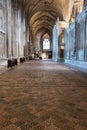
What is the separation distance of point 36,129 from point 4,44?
513 inches

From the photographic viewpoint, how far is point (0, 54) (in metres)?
13.6

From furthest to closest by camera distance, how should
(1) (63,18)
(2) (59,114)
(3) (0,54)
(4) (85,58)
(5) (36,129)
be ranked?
(1) (63,18)
(4) (85,58)
(3) (0,54)
(2) (59,114)
(5) (36,129)

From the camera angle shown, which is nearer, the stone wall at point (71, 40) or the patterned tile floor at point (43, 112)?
the patterned tile floor at point (43, 112)

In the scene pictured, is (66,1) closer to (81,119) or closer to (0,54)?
(0,54)

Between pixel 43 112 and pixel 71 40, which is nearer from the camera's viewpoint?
pixel 43 112

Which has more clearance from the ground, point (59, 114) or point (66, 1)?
point (66, 1)

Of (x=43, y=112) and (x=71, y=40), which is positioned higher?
(x=71, y=40)

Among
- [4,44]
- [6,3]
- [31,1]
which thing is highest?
[31,1]

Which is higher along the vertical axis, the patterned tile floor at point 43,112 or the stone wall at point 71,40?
the stone wall at point 71,40

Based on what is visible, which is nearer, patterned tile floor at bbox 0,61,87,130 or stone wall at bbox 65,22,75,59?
patterned tile floor at bbox 0,61,87,130

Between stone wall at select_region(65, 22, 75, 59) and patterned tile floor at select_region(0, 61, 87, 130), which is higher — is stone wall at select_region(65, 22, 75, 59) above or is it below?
above

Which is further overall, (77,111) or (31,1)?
(31,1)

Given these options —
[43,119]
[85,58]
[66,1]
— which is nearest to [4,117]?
[43,119]

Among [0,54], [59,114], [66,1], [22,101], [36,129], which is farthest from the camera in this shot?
[66,1]
